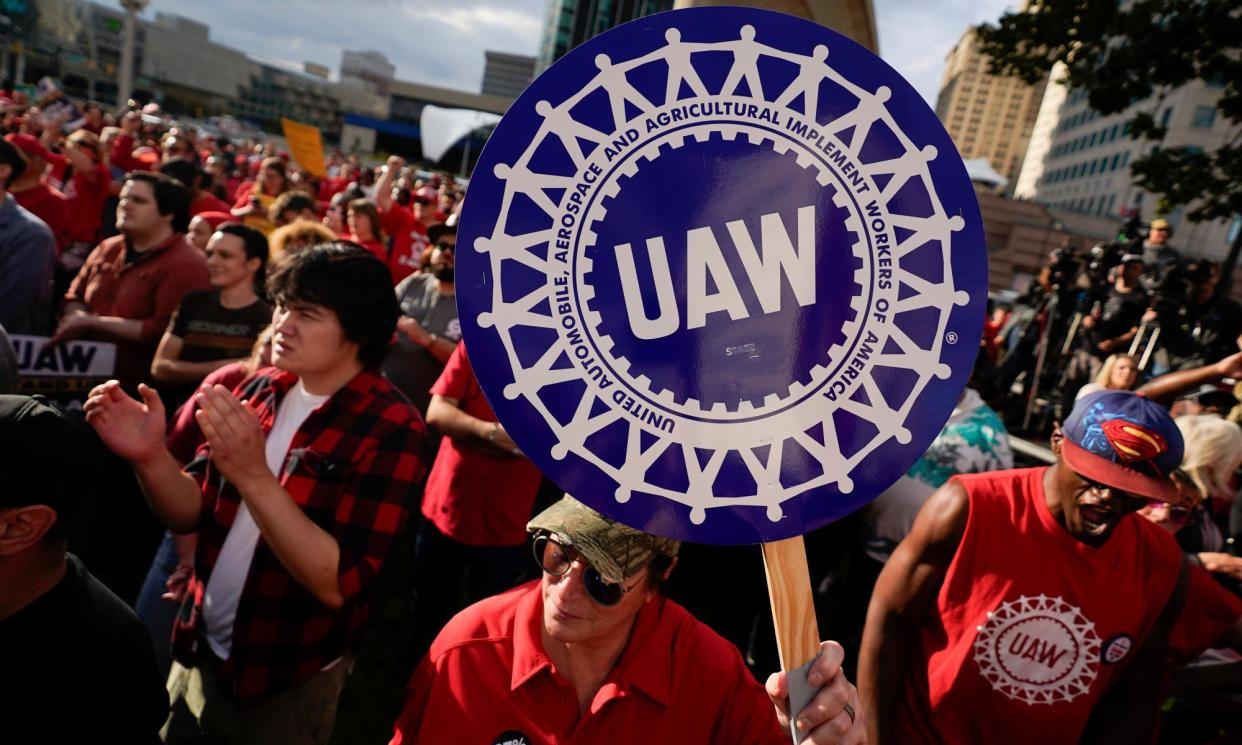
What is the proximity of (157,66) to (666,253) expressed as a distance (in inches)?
3946

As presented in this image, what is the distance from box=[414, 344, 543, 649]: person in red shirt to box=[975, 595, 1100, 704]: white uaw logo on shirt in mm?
1800

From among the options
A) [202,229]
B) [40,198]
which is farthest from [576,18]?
[202,229]

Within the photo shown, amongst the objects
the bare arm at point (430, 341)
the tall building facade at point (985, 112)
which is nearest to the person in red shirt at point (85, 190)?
the bare arm at point (430, 341)

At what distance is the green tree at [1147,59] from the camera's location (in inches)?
333

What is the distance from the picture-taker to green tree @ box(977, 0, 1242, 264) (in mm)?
8461

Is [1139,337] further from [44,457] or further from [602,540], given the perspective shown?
[44,457]

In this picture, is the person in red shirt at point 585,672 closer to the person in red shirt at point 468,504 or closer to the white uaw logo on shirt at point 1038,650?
the white uaw logo on shirt at point 1038,650

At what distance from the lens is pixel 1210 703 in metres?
2.55

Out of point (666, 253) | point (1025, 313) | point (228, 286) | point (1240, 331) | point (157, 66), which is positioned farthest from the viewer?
point (157, 66)

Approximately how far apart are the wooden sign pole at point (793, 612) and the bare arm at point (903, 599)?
1.08 m

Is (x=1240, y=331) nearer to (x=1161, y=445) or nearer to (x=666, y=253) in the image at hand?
(x=1161, y=445)

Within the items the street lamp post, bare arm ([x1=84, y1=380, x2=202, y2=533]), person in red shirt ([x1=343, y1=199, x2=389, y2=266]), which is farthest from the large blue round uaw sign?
the street lamp post

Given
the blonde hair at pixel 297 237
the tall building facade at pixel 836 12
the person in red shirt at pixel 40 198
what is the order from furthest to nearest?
the person in red shirt at pixel 40 198
the blonde hair at pixel 297 237
the tall building facade at pixel 836 12

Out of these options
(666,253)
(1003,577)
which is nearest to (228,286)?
(666,253)
